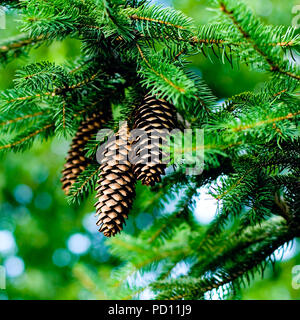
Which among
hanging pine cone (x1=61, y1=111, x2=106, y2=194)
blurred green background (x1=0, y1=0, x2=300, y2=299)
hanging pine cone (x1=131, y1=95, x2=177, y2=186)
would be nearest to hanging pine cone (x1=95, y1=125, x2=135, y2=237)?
hanging pine cone (x1=131, y1=95, x2=177, y2=186)

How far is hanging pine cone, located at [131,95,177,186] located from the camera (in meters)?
0.62

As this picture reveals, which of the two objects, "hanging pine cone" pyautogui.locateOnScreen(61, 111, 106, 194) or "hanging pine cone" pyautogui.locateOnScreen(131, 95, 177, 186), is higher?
"hanging pine cone" pyautogui.locateOnScreen(61, 111, 106, 194)

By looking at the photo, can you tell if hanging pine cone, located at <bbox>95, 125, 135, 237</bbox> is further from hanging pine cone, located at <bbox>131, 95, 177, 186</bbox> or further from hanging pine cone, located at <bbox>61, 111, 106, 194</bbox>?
hanging pine cone, located at <bbox>61, 111, 106, 194</bbox>

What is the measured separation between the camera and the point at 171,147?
47 cm

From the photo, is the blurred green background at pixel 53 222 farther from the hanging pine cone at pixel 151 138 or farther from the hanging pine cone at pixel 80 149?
the hanging pine cone at pixel 151 138

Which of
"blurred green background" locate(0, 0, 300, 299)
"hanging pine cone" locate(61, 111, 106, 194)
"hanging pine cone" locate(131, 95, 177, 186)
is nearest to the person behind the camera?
"hanging pine cone" locate(131, 95, 177, 186)

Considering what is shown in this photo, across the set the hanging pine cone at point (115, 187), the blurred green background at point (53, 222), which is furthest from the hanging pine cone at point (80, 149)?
the blurred green background at point (53, 222)

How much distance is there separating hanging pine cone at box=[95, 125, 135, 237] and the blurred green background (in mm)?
1739

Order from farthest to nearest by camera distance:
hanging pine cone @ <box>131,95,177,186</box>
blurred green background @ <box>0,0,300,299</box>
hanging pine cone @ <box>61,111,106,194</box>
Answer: blurred green background @ <box>0,0,300,299</box>, hanging pine cone @ <box>61,111,106,194</box>, hanging pine cone @ <box>131,95,177,186</box>

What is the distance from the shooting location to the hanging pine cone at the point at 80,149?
33.1 inches

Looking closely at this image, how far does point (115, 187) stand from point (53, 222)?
241cm

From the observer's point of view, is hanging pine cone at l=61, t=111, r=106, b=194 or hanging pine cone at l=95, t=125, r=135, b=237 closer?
hanging pine cone at l=95, t=125, r=135, b=237

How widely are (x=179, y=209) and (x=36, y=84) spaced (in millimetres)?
585
